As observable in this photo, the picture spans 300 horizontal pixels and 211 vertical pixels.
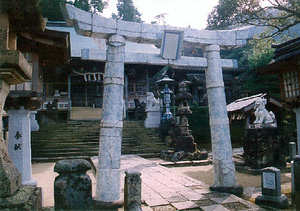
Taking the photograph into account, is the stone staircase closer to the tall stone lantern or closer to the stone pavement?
the tall stone lantern

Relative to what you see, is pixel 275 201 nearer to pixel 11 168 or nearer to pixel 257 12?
pixel 11 168

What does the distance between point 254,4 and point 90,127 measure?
12.0 m

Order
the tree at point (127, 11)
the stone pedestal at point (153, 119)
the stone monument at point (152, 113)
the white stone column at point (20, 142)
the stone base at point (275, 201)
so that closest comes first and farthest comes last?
the stone base at point (275, 201)
the white stone column at point (20, 142)
the stone monument at point (152, 113)
the stone pedestal at point (153, 119)
the tree at point (127, 11)

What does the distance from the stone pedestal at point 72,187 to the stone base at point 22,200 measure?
0.28 meters

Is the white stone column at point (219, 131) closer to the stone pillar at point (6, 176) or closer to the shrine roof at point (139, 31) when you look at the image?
the shrine roof at point (139, 31)

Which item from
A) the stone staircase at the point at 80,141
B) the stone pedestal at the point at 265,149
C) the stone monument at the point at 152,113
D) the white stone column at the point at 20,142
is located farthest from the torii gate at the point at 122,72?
the stone monument at the point at 152,113

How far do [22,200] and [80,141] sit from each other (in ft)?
38.2

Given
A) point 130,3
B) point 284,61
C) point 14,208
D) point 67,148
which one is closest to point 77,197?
point 14,208

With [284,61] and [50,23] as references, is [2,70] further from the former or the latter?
[50,23]

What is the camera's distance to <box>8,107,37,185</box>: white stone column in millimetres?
6363

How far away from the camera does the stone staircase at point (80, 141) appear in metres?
12.5

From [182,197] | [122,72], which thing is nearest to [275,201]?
[182,197]

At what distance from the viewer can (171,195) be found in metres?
5.45

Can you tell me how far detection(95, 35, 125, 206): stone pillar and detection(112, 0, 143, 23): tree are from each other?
111ft
